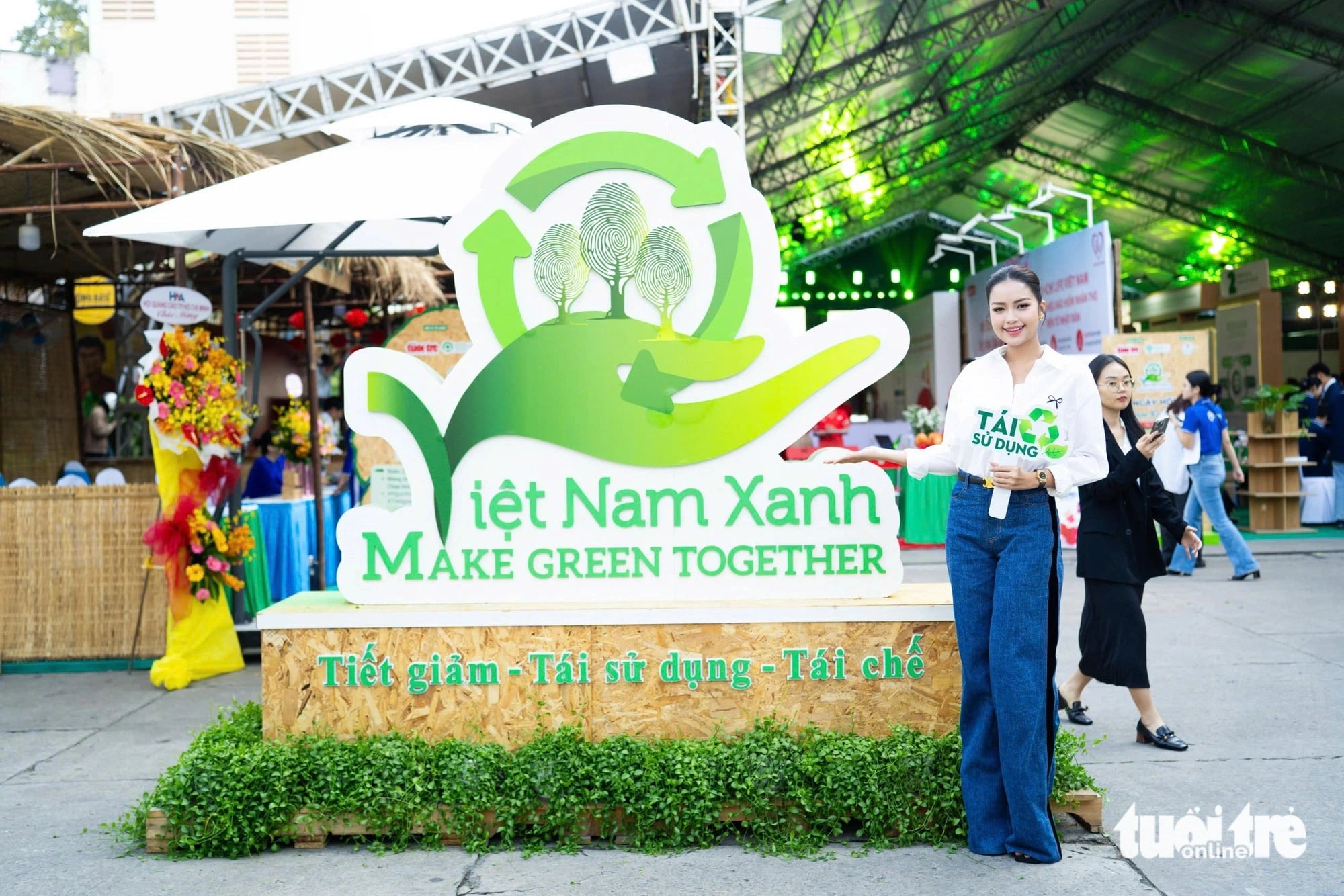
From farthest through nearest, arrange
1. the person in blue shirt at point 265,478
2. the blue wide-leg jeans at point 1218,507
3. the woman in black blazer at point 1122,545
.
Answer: the blue wide-leg jeans at point 1218,507 < the person in blue shirt at point 265,478 < the woman in black blazer at point 1122,545

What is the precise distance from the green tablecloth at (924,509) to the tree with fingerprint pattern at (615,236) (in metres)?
7.74

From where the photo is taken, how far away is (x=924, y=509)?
37.7 feet

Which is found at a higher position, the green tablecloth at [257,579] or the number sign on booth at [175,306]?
the number sign on booth at [175,306]

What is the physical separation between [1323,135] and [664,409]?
17966mm

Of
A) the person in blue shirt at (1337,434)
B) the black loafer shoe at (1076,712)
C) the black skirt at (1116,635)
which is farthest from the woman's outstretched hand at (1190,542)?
the person in blue shirt at (1337,434)

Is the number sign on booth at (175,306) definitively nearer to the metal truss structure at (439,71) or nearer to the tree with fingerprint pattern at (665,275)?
the tree with fingerprint pattern at (665,275)

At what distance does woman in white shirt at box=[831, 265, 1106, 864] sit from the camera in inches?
133

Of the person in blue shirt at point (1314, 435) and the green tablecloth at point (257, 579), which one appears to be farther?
the person in blue shirt at point (1314, 435)

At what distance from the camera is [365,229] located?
23.6 feet

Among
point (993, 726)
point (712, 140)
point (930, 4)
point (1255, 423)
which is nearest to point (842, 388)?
point (712, 140)

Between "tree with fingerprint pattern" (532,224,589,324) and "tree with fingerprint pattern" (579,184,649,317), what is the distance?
0.11ft

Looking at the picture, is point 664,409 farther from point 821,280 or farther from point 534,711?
point 821,280

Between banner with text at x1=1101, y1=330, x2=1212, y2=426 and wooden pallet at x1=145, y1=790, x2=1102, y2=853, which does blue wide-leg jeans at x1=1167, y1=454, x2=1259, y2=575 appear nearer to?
banner with text at x1=1101, y1=330, x2=1212, y2=426

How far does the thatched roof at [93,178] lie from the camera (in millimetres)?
6234
